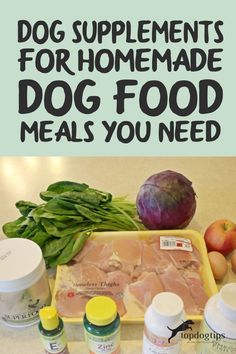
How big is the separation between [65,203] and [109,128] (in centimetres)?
45

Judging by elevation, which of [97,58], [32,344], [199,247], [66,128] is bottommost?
[32,344]

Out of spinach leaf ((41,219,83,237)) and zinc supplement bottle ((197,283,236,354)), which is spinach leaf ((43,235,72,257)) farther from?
zinc supplement bottle ((197,283,236,354))

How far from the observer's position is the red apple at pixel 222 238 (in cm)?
79

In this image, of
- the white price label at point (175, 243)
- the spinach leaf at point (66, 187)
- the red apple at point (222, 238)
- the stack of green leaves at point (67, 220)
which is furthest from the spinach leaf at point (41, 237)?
the red apple at point (222, 238)

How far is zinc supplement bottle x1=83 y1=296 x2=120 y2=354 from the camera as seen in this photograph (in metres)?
0.54

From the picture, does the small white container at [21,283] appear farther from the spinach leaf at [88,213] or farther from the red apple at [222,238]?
the red apple at [222,238]

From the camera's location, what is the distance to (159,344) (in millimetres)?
543

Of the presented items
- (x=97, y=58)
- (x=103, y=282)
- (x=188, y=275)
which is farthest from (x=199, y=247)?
(x=97, y=58)

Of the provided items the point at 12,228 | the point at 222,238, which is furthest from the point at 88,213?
the point at 222,238

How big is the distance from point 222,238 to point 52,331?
408mm

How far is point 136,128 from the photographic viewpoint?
120 cm

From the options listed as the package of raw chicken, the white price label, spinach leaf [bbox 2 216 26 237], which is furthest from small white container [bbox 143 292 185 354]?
spinach leaf [bbox 2 216 26 237]

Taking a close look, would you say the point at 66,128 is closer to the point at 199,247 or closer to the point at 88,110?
the point at 88,110

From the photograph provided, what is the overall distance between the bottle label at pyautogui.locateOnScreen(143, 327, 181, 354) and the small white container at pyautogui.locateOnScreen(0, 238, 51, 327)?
8.4 inches
